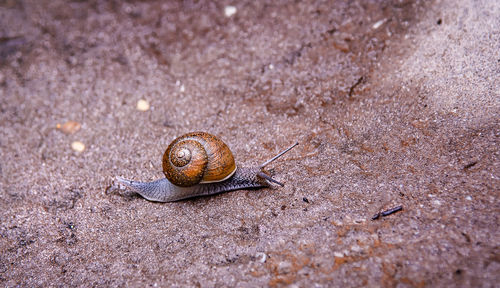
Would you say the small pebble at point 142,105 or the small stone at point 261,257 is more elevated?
the small pebble at point 142,105

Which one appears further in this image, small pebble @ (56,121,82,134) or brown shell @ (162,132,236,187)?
small pebble @ (56,121,82,134)

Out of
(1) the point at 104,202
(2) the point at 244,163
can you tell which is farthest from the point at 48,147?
(2) the point at 244,163

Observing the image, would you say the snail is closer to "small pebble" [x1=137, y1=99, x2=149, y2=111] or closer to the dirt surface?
the dirt surface

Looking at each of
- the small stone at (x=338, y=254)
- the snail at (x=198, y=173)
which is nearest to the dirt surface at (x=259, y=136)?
the small stone at (x=338, y=254)

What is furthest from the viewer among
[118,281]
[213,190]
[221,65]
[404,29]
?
[221,65]

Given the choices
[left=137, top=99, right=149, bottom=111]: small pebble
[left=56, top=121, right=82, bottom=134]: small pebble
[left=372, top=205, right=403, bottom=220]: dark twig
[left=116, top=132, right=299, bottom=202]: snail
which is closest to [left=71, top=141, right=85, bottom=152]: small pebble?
[left=56, top=121, right=82, bottom=134]: small pebble

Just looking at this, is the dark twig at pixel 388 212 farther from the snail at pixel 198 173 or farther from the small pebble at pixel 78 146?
the small pebble at pixel 78 146

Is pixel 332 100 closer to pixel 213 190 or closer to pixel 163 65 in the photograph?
pixel 213 190
